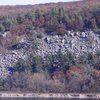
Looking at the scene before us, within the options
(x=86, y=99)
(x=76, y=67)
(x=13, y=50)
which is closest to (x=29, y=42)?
(x=13, y=50)

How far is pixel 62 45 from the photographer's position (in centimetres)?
7475

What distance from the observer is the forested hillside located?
62.7m

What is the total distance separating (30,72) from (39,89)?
321 centimetres

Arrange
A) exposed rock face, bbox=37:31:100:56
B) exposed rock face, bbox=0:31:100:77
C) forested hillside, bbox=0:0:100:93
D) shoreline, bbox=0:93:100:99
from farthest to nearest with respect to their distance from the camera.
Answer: exposed rock face, bbox=37:31:100:56
exposed rock face, bbox=0:31:100:77
forested hillside, bbox=0:0:100:93
shoreline, bbox=0:93:100:99

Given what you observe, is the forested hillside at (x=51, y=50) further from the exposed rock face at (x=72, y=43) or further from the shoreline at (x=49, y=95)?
the shoreline at (x=49, y=95)

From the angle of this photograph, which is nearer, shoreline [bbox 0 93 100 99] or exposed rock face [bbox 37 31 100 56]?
shoreline [bbox 0 93 100 99]

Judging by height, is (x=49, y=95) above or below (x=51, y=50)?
below

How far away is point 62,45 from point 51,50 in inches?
121

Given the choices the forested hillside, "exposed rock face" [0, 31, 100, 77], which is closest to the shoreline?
the forested hillside

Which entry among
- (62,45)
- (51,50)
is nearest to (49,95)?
(51,50)

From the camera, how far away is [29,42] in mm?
74312

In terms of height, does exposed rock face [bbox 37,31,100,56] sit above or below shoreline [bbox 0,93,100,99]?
above

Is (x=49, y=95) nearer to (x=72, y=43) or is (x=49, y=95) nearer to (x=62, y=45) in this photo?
(x=62, y=45)

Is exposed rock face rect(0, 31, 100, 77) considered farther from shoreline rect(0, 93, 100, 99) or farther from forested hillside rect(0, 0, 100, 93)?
shoreline rect(0, 93, 100, 99)
